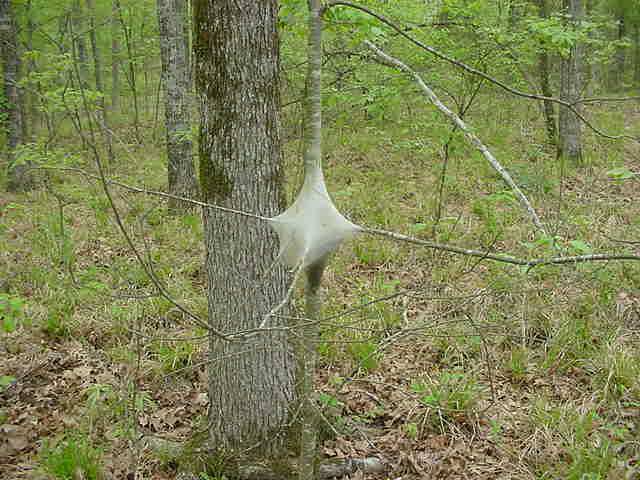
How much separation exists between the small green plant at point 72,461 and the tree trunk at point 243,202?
28.1 inches

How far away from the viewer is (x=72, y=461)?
9.70 ft

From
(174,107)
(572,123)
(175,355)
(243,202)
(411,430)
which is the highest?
(174,107)

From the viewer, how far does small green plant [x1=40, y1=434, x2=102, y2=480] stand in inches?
115

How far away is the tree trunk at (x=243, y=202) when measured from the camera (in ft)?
8.30

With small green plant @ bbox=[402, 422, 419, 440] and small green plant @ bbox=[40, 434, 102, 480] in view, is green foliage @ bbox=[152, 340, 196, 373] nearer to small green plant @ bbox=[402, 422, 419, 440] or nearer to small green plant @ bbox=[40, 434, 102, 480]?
small green plant @ bbox=[40, 434, 102, 480]

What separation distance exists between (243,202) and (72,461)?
6.14 feet

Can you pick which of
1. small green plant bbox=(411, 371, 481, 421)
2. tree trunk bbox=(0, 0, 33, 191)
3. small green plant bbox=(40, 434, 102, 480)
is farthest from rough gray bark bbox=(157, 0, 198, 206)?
small green plant bbox=(411, 371, 481, 421)

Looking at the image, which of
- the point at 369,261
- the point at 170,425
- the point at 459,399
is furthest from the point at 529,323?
the point at 170,425

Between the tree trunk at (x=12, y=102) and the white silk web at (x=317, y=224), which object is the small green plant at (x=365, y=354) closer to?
the white silk web at (x=317, y=224)

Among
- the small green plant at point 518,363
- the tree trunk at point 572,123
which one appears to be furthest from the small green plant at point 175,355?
the tree trunk at point 572,123

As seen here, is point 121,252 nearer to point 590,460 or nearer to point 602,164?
point 590,460

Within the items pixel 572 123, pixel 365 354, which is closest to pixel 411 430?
pixel 365 354

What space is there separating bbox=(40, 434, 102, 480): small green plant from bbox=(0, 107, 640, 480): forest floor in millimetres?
11

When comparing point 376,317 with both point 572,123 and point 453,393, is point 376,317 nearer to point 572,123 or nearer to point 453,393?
point 453,393
